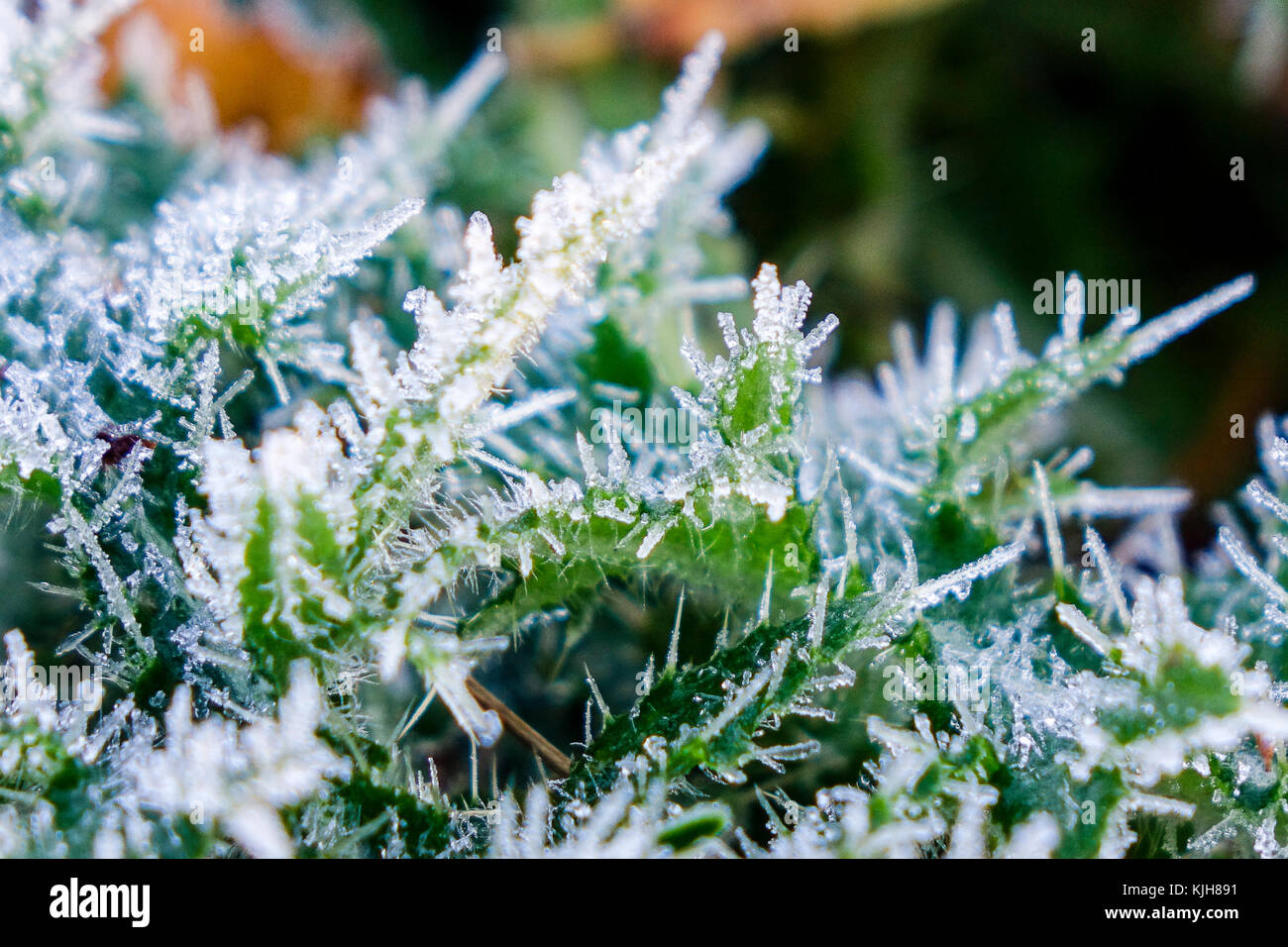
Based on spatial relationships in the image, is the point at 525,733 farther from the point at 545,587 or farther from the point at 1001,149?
the point at 1001,149

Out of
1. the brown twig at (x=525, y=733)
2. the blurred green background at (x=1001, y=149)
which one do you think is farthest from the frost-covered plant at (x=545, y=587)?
the blurred green background at (x=1001, y=149)

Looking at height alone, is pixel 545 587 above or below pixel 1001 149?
below

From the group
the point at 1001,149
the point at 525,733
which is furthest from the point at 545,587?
the point at 1001,149

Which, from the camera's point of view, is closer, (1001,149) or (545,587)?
(545,587)

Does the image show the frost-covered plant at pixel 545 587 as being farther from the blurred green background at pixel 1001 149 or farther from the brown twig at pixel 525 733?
the blurred green background at pixel 1001 149

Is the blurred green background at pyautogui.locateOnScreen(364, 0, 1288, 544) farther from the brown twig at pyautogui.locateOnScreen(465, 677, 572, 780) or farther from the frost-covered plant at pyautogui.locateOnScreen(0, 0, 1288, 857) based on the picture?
the brown twig at pyautogui.locateOnScreen(465, 677, 572, 780)
